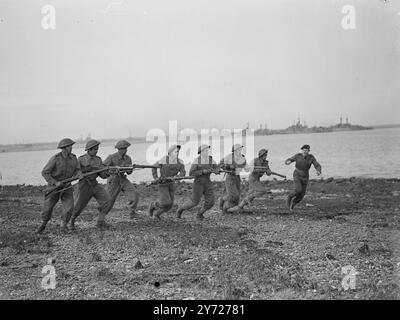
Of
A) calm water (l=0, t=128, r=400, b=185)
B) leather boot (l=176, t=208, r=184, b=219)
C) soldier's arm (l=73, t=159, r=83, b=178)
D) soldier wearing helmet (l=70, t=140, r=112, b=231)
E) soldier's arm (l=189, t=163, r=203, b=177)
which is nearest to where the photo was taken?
soldier's arm (l=73, t=159, r=83, b=178)

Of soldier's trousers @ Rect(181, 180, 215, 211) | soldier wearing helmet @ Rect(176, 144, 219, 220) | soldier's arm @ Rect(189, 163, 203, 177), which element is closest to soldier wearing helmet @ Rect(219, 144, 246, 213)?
soldier wearing helmet @ Rect(176, 144, 219, 220)

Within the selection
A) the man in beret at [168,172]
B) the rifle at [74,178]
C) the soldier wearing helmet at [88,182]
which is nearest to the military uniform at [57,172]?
the rifle at [74,178]

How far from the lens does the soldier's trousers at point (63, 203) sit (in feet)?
33.0

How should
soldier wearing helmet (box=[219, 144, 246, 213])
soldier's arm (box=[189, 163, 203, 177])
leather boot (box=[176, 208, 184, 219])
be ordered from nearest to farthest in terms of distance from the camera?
soldier's arm (box=[189, 163, 203, 177])
leather boot (box=[176, 208, 184, 219])
soldier wearing helmet (box=[219, 144, 246, 213])

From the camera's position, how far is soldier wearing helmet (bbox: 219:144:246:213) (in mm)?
12469

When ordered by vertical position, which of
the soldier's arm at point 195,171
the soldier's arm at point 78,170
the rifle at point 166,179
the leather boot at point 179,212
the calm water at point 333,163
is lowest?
the calm water at point 333,163

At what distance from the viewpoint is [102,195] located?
1080 centimetres

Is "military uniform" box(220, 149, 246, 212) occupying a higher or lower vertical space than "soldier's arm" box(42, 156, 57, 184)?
lower

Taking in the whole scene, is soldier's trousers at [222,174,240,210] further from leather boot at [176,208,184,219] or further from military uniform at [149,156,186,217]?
military uniform at [149,156,186,217]

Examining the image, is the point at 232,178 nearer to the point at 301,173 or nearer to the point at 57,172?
the point at 301,173

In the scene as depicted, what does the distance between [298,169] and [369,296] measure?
7.51 m

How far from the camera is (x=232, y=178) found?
1254cm

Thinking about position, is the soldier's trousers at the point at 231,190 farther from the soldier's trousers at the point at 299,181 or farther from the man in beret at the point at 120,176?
the man in beret at the point at 120,176
